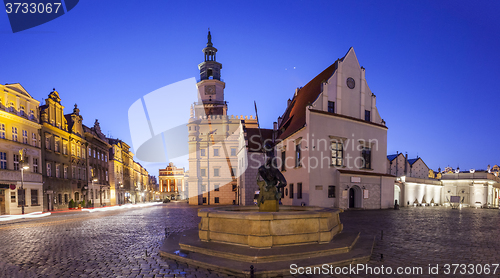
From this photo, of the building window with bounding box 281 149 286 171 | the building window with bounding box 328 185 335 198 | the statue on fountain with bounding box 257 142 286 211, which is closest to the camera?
the statue on fountain with bounding box 257 142 286 211

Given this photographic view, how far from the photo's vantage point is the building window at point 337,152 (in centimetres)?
2741

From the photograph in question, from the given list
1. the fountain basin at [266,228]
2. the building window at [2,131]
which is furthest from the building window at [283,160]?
the building window at [2,131]

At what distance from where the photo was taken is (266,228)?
7.89 m

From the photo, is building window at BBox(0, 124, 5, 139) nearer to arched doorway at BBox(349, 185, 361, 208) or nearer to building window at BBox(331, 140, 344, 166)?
building window at BBox(331, 140, 344, 166)

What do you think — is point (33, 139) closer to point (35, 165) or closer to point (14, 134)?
point (14, 134)

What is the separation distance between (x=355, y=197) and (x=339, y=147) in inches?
215

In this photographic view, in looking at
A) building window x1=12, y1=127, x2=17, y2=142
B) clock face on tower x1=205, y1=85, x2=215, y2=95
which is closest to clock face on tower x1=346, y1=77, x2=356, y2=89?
clock face on tower x1=205, y1=85, x2=215, y2=95

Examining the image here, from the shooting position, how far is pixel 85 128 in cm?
4781

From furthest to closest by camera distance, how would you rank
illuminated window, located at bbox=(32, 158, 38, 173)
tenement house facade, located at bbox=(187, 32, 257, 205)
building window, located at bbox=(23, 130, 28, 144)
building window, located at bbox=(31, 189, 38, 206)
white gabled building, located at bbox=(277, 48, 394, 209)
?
tenement house facade, located at bbox=(187, 32, 257, 205) < illuminated window, located at bbox=(32, 158, 38, 173) < building window, located at bbox=(31, 189, 38, 206) < building window, located at bbox=(23, 130, 28, 144) < white gabled building, located at bbox=(277, 48, 394, 209)

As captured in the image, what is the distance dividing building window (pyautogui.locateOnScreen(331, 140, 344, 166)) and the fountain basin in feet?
63.8

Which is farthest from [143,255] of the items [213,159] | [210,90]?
[210,90]

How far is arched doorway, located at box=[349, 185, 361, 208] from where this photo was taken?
92.5ft

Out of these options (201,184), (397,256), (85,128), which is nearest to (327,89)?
(397,256)

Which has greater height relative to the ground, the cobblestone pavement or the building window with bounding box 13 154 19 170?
the building window with bounding box 13 154 19 170
